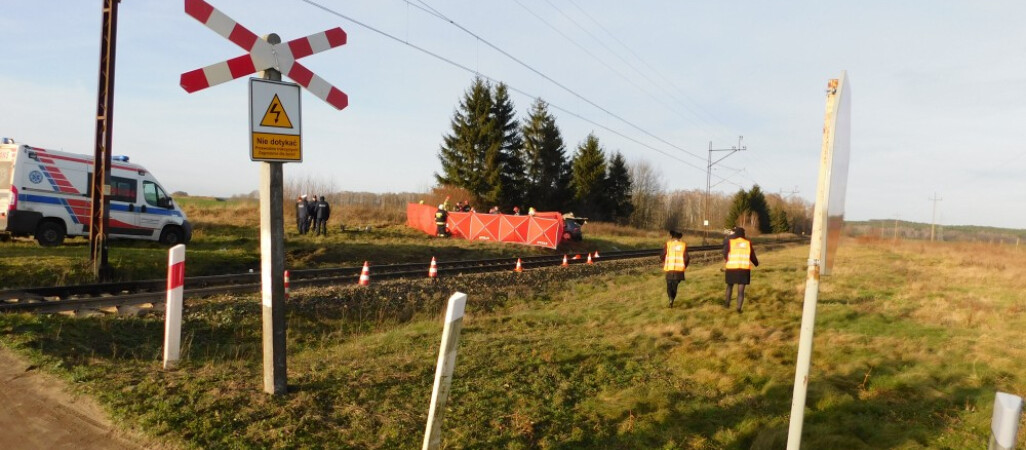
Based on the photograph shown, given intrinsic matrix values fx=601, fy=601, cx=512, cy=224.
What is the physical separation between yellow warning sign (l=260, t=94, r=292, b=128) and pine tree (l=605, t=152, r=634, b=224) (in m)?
53.9

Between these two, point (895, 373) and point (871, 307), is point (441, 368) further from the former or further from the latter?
point (871, 307)

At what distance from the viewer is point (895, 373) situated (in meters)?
6.75

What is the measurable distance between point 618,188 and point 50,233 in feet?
159

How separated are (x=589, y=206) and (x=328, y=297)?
46.8 meters

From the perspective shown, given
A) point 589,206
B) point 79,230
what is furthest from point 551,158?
point 79,230

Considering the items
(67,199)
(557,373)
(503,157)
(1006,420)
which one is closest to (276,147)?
(557,373)

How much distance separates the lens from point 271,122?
4539 millimetres

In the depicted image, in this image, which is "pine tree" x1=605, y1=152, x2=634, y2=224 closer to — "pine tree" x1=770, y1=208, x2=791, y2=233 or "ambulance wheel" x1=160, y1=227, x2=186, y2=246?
"pine tree" x1=770, y1=208, x2=791, y2=233

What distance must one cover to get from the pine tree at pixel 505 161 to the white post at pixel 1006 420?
41012 millimetres

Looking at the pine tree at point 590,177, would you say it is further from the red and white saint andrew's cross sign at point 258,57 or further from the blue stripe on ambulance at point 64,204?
the red and white saint andrew's cross sign at point 258,57

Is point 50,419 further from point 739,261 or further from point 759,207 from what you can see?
point 759,207

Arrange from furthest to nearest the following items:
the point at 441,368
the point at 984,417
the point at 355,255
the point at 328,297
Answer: the point at 355,255
the point at 328,297
the point at 984,417
the point at 441,368

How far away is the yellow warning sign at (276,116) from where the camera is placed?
14.8 ft

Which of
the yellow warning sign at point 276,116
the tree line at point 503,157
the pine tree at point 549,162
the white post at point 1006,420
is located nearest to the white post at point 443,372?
the yellow warning sign at point 276,116
